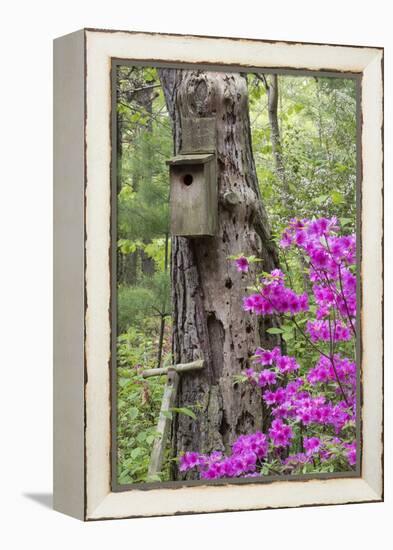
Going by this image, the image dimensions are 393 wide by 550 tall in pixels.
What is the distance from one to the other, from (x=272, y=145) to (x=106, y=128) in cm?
81

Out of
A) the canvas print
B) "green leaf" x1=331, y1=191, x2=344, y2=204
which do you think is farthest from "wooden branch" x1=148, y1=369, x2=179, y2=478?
"green leaf" x1=331, y1=191, x2=344, y2=204

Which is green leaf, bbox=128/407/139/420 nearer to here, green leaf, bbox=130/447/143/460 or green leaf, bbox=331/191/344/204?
green leaf, bbox=130/447/143/460

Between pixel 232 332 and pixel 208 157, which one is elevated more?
pixel 208 157

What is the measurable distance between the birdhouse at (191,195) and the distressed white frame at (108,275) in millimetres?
350

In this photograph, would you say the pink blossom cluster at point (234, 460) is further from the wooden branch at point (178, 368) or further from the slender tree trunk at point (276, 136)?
the slender tree trunk at point (276, 136)

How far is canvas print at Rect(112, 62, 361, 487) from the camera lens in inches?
202

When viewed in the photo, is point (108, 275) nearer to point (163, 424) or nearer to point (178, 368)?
point (178, 368)

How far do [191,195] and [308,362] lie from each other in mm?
933

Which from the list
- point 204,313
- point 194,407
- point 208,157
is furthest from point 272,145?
point 194,407

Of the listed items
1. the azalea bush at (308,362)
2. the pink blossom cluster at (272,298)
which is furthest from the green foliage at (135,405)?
the pink blossom cluster at (272,298)

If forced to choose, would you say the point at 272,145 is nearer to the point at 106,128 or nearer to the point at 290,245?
the point at 290,245

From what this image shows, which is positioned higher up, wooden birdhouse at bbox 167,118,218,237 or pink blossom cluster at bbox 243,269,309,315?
wooden birdhouse at bbox 167,118,218,237

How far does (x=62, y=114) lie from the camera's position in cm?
517

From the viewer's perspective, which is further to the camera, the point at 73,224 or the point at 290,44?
the point at 290,44
